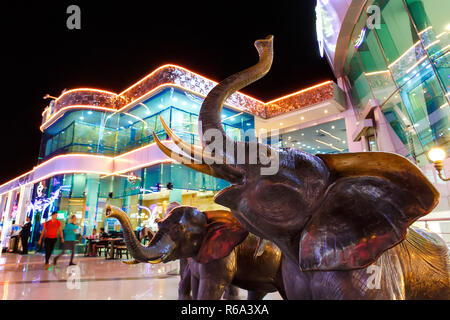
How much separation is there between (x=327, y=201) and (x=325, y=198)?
0.04 feet

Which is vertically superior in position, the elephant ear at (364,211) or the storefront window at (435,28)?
the storefront window at (435,28)

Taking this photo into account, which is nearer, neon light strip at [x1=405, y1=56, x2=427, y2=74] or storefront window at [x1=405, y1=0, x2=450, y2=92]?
storefront window at [x1=405, y1=0, x2=450, y2=92]

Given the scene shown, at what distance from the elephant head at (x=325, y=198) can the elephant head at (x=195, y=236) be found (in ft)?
5.38

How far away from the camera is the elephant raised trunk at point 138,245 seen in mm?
1897

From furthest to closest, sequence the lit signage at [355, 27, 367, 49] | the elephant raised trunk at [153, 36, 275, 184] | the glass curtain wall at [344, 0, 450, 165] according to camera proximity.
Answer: the lit signage at [355, 27, 367, 49], the glass curtain wall at [344, 0, 450, 165], the elephant raised trunk at [153, 36, 275, 184]

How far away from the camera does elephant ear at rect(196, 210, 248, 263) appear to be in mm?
2549

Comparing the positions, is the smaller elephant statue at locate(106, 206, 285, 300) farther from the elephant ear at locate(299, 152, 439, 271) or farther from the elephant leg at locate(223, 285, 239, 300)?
the elephant ear at locate(299, 152, 439, 271)

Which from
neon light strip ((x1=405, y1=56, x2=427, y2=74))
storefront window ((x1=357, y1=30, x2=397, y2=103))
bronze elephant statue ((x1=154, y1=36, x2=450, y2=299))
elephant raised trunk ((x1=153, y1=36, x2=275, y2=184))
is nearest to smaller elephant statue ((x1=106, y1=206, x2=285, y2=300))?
bronze elephant statue ((x1=154, y1=36, x2=450, y2=299))

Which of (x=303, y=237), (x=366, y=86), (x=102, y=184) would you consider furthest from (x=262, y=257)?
(x=102, y=184)

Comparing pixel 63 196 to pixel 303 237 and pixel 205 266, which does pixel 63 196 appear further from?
pixel 303 237

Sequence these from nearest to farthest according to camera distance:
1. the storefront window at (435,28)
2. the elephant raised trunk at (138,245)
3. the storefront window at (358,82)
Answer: the elephant raised trunk at (138,245) < the storefront window at (435,28) < the storefront window at (358,82)

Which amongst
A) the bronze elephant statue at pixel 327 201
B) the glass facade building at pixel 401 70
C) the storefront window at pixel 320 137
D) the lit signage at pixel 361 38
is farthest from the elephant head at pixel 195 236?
the storefront window at pixel 320 137

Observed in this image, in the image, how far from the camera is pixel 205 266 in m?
2.56

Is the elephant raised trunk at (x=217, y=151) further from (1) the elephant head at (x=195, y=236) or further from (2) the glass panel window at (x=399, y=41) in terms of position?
(2) the glass panel window at (x=399, y=41)
